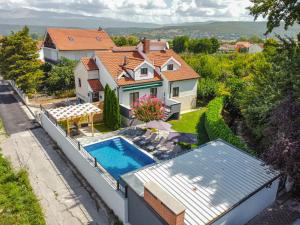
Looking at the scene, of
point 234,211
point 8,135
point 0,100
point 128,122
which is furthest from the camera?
point 0,100

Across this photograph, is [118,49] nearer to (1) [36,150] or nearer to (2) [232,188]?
(1) [36,150]

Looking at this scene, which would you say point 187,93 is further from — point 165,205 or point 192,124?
point 165,205

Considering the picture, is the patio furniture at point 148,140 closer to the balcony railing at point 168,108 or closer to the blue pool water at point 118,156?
the blue pool water at point 118,156

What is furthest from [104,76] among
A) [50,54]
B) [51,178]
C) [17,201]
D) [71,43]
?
[50,54]

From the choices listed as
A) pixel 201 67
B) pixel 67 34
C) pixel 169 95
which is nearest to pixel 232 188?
pixel 169 95

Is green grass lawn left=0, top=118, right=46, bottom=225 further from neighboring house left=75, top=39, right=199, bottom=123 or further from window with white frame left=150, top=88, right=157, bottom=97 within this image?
window with white frame left=150, top=88, right=157, bottom=97
